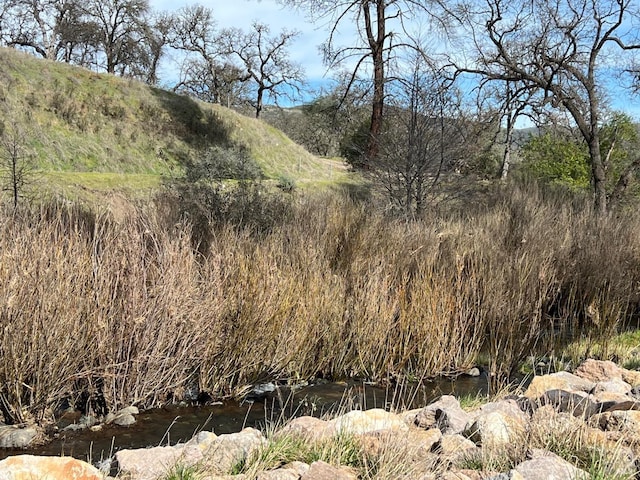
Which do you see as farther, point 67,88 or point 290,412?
point 67,88

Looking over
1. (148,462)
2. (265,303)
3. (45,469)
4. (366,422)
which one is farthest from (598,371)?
(45,469)

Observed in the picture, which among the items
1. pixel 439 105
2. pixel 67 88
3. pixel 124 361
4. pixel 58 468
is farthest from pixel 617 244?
pixel 67 88

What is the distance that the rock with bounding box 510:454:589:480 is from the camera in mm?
2807

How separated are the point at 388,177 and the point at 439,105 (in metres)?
1.84

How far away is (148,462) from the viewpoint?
3395 mm

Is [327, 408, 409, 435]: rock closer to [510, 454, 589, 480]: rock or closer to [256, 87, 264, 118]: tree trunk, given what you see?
[510, 454, 589, 480]: rock

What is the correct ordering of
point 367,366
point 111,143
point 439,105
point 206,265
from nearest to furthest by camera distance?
1. point 206,265
2. point 367,366
3. point 439,105
4. point 111,143

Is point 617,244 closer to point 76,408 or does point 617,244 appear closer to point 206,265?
point 206,265

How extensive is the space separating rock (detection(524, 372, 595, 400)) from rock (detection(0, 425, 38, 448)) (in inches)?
155

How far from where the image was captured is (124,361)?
484cm

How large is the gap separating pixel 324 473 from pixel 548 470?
1109mm

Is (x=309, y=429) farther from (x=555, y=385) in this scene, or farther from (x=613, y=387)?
(x=613, y=387)

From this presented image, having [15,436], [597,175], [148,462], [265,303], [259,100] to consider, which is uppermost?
[259,100]

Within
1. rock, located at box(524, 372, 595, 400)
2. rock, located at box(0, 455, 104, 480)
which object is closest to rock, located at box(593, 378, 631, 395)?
rock, located at box(524, 372, 595, 400)
